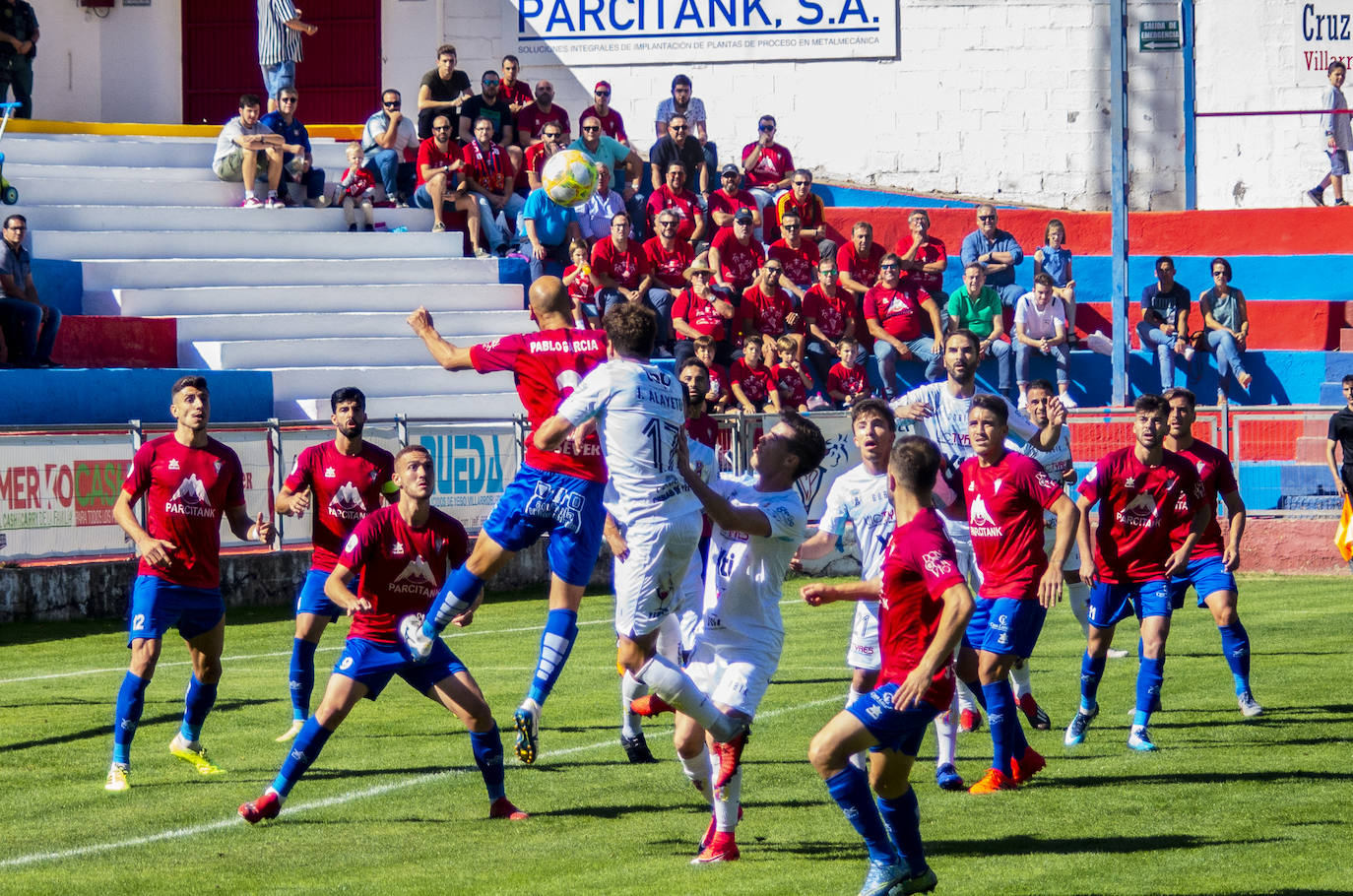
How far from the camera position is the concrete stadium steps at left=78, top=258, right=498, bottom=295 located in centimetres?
2242

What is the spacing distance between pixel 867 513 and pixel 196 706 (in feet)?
12.9

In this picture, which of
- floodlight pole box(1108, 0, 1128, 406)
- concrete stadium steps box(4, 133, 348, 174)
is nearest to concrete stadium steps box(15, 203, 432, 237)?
concrete stadium steps box(4, 133, 348, 174)

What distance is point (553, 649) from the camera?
30.8 feet

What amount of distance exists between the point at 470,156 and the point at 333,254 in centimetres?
232

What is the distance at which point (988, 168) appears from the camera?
28812mm

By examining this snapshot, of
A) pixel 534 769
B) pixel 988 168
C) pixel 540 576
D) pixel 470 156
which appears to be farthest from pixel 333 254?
pixel 534 769

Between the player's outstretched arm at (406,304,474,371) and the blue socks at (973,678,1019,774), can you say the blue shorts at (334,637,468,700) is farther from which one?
the blue socks at (973,678,1019,774)

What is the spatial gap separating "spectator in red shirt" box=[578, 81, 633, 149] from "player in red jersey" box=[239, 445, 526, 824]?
16.2 metres

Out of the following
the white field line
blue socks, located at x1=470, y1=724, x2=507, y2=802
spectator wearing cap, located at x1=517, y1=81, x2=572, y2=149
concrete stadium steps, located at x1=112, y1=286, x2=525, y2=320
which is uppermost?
spectator wearing cap, located at x1=517, y1=81, x2=572, y2=149

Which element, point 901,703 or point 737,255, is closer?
point 901,703

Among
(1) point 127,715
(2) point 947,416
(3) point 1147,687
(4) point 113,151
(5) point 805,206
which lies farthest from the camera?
(4) point 113,151

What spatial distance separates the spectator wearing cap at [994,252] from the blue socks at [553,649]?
612 inches

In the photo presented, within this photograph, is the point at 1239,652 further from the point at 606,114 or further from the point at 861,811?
the point at 606,114

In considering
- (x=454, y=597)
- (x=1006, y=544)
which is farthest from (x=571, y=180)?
(x=454, y=597)
